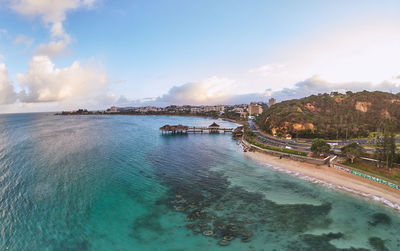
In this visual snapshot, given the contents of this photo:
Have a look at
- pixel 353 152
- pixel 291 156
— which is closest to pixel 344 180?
pixel 353 152

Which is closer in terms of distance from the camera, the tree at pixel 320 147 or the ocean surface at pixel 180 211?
the ocean surface at pixel 180 211

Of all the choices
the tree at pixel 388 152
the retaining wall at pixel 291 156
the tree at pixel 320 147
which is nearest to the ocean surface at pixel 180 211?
the retaining wall at pixel 291 156

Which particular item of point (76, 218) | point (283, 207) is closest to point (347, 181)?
point (283, 207)

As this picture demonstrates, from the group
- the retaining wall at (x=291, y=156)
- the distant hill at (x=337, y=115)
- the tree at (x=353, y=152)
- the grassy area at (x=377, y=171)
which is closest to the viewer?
the grassy area at (x=377, y=171)

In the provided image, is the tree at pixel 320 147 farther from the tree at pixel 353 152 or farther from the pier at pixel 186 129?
the pier at pixel 186 129

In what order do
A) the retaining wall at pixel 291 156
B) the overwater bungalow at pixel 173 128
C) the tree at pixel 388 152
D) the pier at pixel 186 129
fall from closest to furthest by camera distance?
the tree at pixel 388 152, the retaining wall at pixel 291 156, the overwater bungalow at pixel 173 128, the pier at pixel 186 129

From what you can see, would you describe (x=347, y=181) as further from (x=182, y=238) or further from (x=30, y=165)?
(x=30, y=165)

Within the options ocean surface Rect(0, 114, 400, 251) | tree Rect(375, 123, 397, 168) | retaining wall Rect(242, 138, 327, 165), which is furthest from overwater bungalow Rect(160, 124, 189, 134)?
tree Rect(375, 123, 397, 168)
